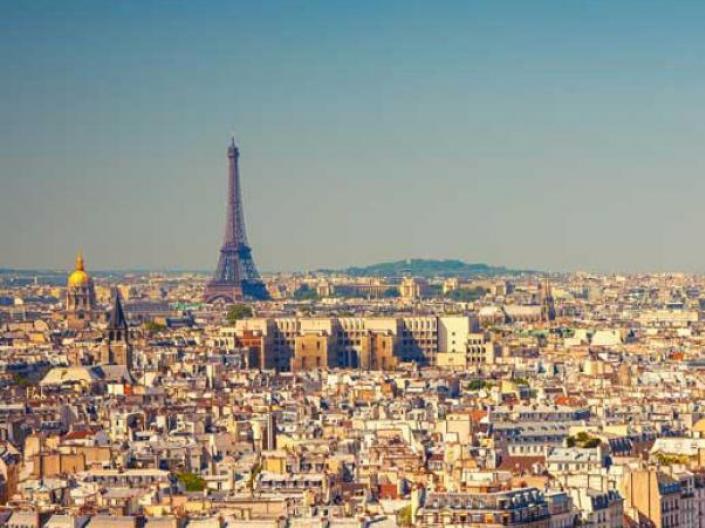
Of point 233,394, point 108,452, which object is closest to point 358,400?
point 233,394

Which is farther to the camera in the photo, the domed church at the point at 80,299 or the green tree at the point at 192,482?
the domed church at the point at 80,299

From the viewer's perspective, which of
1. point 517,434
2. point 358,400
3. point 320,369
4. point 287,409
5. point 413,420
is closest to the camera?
point 517,434

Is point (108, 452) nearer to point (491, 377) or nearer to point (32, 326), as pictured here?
point (491, 377)

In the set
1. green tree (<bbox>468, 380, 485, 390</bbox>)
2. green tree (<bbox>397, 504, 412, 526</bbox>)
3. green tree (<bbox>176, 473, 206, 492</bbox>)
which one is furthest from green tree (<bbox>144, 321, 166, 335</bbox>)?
green tree (<bbox>397, 504, 412, 526</bbox>)

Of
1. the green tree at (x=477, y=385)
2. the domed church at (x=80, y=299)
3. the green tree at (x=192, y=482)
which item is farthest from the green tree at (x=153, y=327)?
the green tree at (x=192, y=482)

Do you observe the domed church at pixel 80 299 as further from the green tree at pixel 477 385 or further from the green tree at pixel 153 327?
the green tree at pixel 477 385

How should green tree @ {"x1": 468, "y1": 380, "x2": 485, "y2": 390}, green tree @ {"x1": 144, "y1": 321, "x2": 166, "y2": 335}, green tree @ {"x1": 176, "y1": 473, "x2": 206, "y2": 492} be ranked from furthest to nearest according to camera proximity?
green tree @ {"x1": 144, "y1": 321, "x2": 166, "y2": 335} → green tree @ {"x1": 468, "y1": 380, "x2": 485, "y2": 390} → green tree @ {"x1": 176, "y1": 473, "x2": 206, "y2": 492}

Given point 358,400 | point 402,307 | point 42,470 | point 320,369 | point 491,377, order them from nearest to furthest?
point 42,470 < point 358,400 < point 491,377 < point 320,369 < point 402,307

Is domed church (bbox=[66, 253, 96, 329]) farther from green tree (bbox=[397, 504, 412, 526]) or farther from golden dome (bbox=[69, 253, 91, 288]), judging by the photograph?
green tree (bbox=[397, 504, 412, 526])

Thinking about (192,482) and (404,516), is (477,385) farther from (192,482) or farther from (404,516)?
(404,516)
